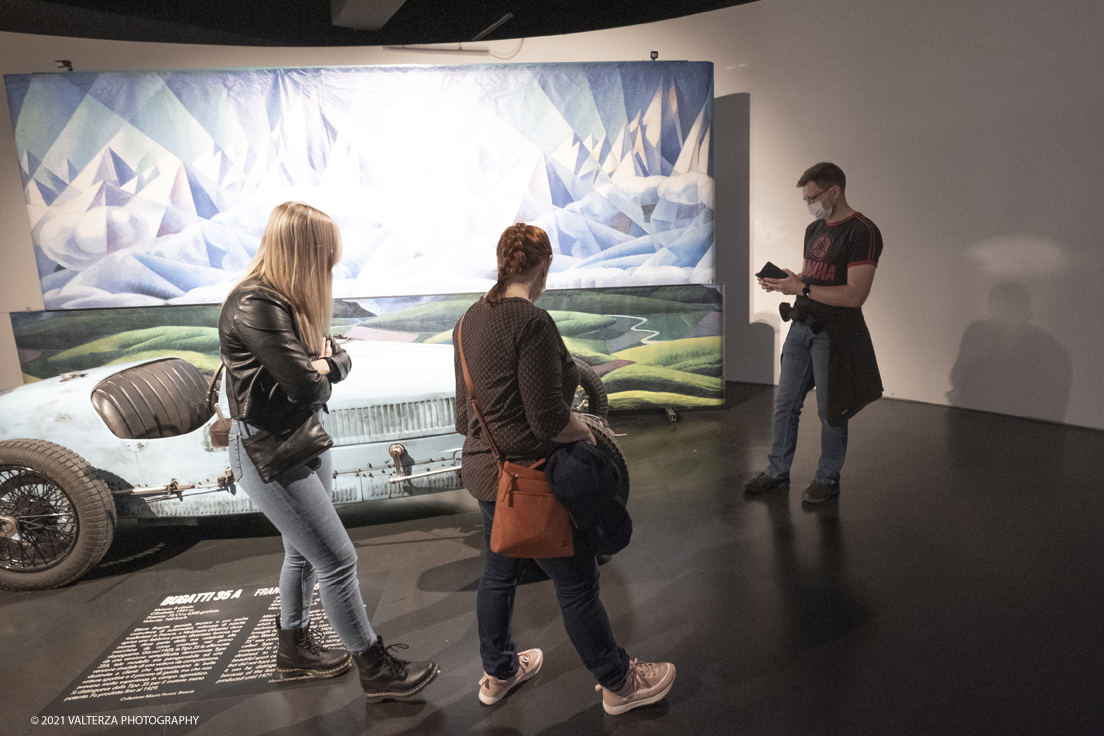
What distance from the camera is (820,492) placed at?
4125mm

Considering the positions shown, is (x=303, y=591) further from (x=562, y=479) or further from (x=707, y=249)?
(x=707, y=249)

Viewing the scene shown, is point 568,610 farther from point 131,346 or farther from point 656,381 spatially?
point 131,346

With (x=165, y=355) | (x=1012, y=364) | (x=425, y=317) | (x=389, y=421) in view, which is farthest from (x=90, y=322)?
(x=1012, y=364)

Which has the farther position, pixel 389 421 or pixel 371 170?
pixel 371 170

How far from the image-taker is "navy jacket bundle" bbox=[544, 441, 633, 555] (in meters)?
1.99

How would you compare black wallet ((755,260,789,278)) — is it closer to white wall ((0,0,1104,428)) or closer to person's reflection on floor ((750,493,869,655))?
person's reflection on floor ((750,493,869,655))

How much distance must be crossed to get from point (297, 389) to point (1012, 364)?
579cm

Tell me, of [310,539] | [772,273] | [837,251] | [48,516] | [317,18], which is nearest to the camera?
[310,539]

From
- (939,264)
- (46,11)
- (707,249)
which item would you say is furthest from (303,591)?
(46,11)

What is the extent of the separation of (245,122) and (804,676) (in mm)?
5897

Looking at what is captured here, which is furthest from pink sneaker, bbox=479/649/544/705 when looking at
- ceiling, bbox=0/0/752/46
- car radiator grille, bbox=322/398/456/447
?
ceiling, bbox=0/0/752/46

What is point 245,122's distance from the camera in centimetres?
581

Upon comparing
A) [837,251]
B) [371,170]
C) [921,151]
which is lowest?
[837,251]

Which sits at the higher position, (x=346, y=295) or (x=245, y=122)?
(x=245, y=122)
